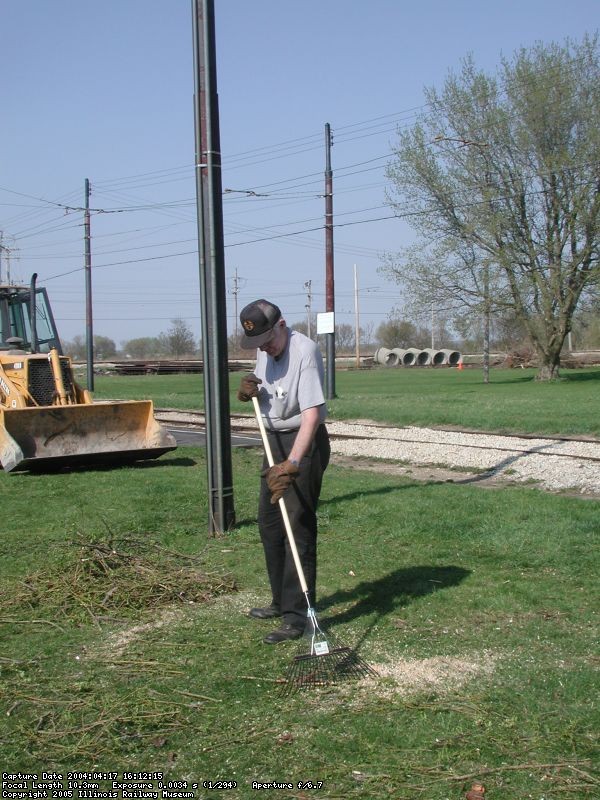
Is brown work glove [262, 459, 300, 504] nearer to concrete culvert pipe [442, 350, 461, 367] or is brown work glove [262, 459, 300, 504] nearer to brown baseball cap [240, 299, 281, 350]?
brown baseball cap [240, 299, 281, 350]

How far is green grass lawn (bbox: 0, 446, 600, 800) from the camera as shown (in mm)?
3566

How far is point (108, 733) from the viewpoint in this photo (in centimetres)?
384

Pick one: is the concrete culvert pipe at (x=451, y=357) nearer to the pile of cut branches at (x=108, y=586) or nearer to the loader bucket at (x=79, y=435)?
the loader bucket at (x=79, y=435)

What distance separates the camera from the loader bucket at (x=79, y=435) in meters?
11.6

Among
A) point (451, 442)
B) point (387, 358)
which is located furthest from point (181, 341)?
point (451, 442)

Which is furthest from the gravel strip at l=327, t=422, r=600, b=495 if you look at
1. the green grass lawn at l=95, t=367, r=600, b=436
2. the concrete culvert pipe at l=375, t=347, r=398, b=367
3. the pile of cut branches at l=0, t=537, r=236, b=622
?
the concrete culvert pipe at l=375, t=347, r=398, b=367

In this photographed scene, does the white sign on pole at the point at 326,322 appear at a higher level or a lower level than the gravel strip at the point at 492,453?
higher

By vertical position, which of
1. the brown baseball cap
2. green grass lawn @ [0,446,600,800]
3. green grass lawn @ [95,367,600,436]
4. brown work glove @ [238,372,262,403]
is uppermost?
the brown baseball cap

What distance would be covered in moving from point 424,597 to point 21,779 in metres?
2.96

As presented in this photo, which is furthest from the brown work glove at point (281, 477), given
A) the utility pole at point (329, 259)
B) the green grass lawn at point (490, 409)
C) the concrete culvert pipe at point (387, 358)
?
the concrete culvert pipe at point (387, 358)

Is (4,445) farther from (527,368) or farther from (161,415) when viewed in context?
(527,368)

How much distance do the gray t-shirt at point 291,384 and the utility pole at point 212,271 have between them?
9.16 feet

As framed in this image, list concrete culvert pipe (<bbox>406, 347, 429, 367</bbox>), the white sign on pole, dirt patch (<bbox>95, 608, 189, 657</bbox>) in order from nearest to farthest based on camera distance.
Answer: dirt patch (<bbox>95, 608, 189, 657</bbox>) → the white sign on pole → concrete culvert pipe (<bbox>406, 347, 429, 367</bbox>)

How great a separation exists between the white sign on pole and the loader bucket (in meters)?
13.7
